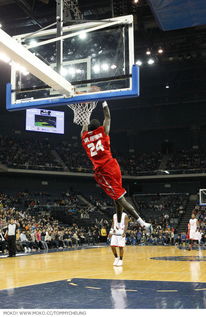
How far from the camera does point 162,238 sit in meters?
24.2

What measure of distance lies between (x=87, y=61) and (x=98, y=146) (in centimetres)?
280

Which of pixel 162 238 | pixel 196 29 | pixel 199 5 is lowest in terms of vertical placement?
pixel 162 238

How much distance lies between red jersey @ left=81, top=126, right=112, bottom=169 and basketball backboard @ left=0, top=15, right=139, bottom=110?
1.90 m

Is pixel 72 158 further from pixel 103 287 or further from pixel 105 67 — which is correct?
pixel 103 287

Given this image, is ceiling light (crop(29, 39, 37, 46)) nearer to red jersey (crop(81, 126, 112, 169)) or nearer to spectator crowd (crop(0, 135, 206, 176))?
red jersey (crop(81, 126, 112, 169))

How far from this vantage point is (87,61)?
7.62m

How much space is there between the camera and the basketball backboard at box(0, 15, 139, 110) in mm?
7340

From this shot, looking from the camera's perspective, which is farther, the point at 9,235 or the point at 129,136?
the point at 129,136

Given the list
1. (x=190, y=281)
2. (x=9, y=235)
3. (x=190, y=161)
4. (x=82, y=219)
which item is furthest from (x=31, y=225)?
(x=190, y=161)

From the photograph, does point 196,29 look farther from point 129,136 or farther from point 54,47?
point 129,136

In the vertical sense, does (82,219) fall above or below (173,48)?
below

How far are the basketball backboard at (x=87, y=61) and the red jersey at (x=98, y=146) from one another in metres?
1.90
